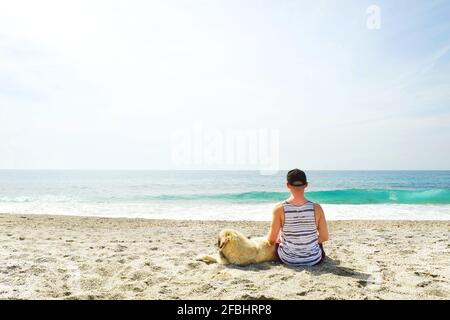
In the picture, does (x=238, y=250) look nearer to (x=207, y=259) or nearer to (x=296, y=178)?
(x=207, y=259)

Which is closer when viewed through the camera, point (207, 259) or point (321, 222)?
point (321, 222)

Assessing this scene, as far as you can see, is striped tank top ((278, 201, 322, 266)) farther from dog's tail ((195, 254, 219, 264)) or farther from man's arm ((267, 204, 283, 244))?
dog's tail ((195, 254, 219, 264))

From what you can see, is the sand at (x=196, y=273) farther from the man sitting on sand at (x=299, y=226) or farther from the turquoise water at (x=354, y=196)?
the turquoise water at (x=354, y=196)

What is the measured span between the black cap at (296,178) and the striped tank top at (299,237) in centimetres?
30

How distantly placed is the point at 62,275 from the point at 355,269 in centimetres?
363

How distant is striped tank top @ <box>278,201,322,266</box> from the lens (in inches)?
185

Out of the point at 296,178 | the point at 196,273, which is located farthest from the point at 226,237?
the point at 296,178

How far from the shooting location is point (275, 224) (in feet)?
15.8

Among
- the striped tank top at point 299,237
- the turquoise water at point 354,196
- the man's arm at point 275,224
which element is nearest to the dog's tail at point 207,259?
the man's arm at point 275,224

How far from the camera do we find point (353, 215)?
14969mm

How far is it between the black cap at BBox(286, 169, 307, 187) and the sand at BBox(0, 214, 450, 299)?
3.46 ft

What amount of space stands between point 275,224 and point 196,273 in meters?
1.17

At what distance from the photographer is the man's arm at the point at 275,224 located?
15.4 ft
